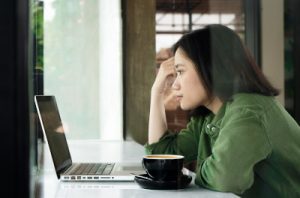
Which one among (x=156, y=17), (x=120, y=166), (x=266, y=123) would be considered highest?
(x=156, y=17)

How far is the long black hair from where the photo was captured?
1.10 m

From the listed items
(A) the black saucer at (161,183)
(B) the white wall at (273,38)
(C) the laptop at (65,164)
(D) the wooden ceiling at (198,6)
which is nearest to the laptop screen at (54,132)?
(C) the laptop at (65,164)

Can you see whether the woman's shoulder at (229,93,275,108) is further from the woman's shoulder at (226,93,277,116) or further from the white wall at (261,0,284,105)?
the white wall at (261,0,284,105)

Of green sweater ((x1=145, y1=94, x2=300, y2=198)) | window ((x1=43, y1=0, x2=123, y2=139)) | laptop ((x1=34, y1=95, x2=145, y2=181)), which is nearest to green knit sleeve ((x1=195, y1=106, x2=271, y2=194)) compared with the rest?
green sweater ((x1=145, y1=94, x2=300, y2=198))

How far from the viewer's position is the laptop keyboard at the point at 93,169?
102 cm

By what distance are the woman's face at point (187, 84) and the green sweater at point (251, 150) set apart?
0.24 ft

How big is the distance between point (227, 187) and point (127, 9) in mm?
1131

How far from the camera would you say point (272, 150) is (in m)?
1.02

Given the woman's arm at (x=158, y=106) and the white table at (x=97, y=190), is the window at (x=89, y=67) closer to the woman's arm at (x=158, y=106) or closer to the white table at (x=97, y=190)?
the woman's arm at (x=158, y=106)

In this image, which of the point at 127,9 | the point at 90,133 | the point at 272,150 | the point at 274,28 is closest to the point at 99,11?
the point at 127,9

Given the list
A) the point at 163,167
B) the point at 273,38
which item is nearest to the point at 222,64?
the point at 163,167

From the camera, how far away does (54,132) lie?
1106 mm

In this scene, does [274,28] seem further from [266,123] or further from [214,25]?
[266,123]

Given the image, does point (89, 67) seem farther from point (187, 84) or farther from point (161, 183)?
point (161, 183)
